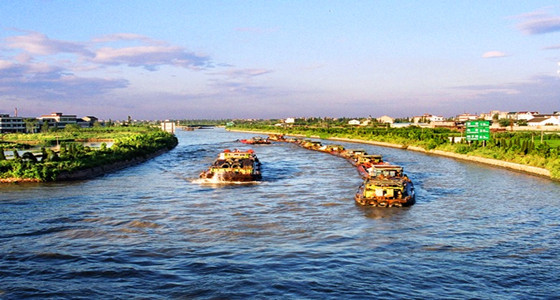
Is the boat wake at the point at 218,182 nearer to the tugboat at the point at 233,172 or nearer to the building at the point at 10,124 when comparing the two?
the tugboat at the point at 233,172

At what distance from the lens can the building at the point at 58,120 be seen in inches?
6750

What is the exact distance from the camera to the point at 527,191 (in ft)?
129

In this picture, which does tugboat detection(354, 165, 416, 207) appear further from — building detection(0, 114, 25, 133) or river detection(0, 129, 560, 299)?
building detection(0, 114, 25, 133)

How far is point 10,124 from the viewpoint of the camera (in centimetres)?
15212

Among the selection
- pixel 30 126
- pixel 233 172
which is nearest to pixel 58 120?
pixel 30 126

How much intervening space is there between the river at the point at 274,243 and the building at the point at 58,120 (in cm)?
14382

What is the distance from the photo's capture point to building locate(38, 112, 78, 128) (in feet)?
562

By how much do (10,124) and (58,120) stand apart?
24.3 m

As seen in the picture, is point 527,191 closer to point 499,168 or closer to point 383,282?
point 499,168

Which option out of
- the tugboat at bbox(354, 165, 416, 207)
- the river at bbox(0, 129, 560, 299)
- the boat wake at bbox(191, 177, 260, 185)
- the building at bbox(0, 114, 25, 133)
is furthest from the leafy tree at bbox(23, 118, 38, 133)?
the tugboat at bbox(354, 165, 416, 207)

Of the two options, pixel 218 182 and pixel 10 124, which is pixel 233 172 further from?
pixel 10 124

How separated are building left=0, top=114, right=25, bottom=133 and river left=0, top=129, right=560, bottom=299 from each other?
125328mm

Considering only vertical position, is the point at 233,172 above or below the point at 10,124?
below

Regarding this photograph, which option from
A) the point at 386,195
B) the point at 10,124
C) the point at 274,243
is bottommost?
the point at 274,243
